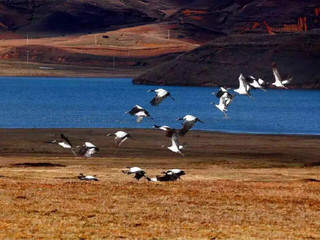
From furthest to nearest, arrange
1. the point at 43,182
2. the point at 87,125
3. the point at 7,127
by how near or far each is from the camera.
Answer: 1. the point at 87,125
2. the point at 7,127
3. the point at 43,182

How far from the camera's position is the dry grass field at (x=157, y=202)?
62.7 ft

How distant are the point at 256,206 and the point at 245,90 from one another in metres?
3.31

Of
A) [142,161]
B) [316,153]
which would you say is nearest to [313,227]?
[142,161]

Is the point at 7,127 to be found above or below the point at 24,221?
below

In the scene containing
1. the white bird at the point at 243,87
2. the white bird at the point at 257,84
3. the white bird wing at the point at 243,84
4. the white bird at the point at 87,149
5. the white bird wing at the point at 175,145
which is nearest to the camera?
the white bird wing at the point at 175,145

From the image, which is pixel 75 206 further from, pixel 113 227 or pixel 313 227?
pixel 313 227

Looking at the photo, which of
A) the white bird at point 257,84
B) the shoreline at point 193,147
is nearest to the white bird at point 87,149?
the white bird at point 257,84

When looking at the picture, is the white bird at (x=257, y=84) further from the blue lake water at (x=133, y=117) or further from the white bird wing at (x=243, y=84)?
the blue lake water at (x=133, y=117)

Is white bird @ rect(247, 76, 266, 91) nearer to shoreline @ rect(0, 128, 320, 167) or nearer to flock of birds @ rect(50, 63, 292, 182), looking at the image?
flock of birds @ rect(50, 63, 292, 182)

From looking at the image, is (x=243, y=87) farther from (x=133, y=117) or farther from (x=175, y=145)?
(x=133, y=117)

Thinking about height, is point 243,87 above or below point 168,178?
above

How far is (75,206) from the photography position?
73.3ft

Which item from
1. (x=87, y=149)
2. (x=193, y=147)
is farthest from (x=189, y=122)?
(x=193, y=147)

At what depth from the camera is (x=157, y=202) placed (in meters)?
23.7
